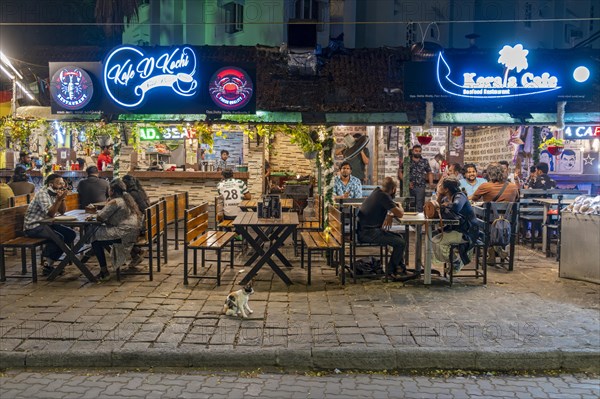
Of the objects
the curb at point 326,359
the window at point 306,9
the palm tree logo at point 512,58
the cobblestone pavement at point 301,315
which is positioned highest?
the window at point 306,9

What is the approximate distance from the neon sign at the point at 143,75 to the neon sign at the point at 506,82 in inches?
196

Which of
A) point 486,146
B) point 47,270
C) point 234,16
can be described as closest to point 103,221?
point 47,270

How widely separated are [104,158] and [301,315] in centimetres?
1238

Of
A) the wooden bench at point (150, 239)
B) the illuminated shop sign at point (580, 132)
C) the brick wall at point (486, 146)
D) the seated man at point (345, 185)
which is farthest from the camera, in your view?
the brick wall at point (486, 146)

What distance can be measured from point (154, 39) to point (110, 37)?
1805 mm

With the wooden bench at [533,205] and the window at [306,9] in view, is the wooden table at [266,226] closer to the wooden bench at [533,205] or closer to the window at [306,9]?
the wooden bench at [533,205]

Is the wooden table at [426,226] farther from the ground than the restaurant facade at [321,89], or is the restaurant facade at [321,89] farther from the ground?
the restaurant facade at [321,89]

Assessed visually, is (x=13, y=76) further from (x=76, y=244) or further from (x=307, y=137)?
(x=307, y=137)

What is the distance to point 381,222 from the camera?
8.50 m

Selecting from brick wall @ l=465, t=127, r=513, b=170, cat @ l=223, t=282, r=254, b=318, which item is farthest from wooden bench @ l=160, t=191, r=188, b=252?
brick wall @ l=465, t=127, r=513, b=170

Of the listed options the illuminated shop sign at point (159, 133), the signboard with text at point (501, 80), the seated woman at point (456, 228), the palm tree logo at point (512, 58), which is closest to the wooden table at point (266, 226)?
the seated woman at point (456, 228)

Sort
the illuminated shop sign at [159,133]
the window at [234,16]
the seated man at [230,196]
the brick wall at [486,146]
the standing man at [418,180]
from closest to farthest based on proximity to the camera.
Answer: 1. the seated man at [230,196]
2. the standing man at [418,180]
3. the illuminated shop sign at [159,133]
4. the brick wall at [486,146]
5. the window at [234,16]

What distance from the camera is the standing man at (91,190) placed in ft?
36.1

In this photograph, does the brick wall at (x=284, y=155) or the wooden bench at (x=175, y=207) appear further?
the brick wall at (x=284, y=155)
